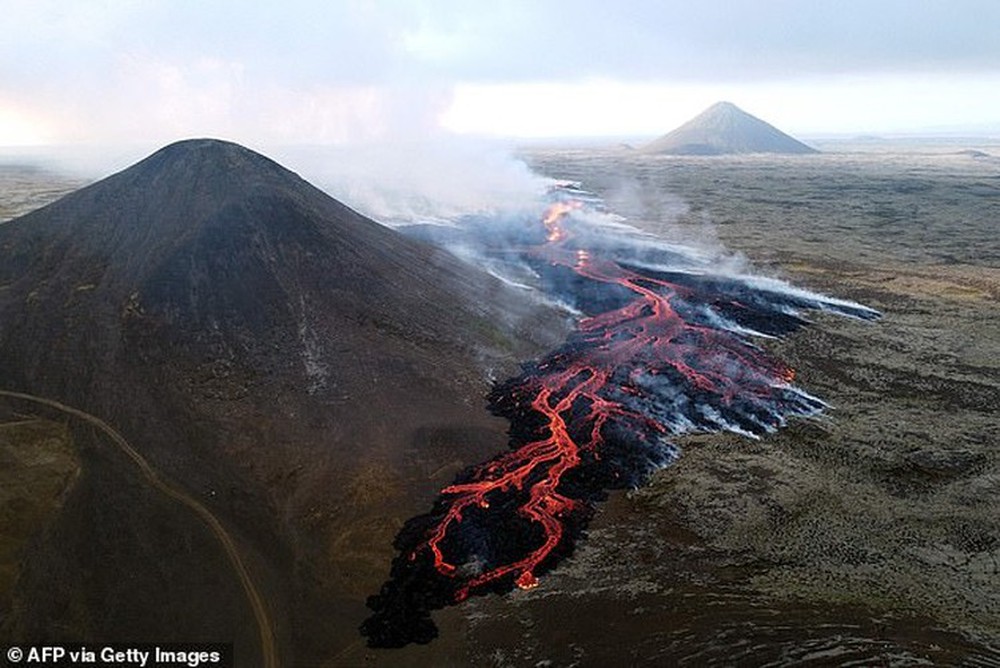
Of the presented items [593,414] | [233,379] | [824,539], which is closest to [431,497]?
[593,414]

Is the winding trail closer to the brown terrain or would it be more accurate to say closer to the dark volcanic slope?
the brown terrain

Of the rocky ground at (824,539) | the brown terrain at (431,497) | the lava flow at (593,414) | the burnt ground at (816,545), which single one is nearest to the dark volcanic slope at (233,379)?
the brown terrain at (431,497)

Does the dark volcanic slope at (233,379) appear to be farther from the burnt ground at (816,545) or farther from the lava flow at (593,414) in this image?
the burnt ground at (816,545)

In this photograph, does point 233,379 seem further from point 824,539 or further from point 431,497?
point 824,539

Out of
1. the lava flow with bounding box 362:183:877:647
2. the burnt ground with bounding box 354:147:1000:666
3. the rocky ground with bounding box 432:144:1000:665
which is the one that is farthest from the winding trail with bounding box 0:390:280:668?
the rocky ground with bounding box 432:144:1000:665

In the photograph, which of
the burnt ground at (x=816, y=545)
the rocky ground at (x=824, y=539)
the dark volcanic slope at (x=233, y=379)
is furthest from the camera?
the dark volcanic slope at (x=233, y=379)

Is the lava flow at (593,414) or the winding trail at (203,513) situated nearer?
the winding trail at (203,513)

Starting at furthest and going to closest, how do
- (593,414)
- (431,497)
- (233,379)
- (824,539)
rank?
(593,414) < (233,379) < (431,497) < (824,539)
